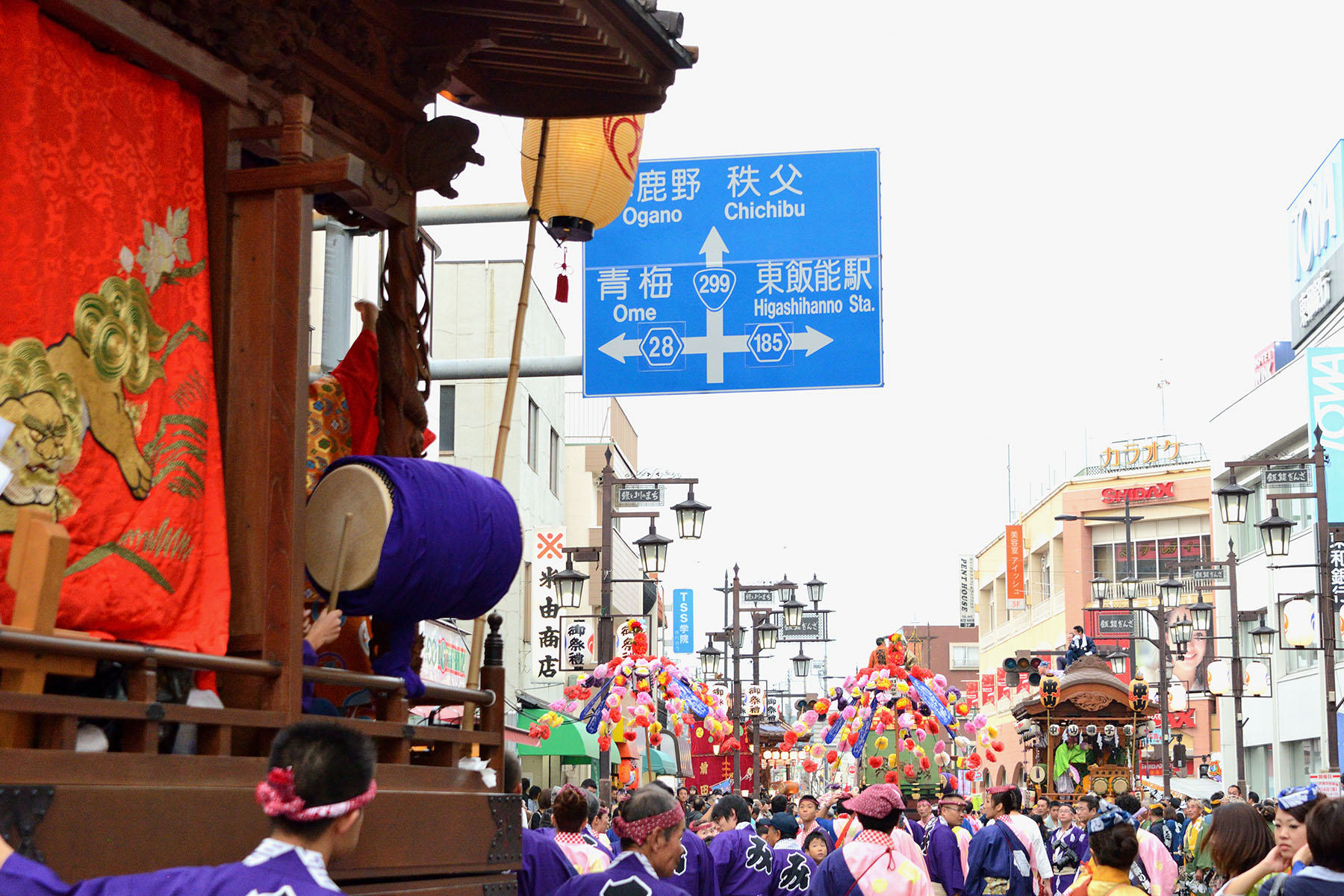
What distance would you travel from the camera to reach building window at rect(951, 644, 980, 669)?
99062 millimetres

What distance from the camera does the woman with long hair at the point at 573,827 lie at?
830cm

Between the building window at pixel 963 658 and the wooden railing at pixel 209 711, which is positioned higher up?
the wooden railing at pixel 209 711

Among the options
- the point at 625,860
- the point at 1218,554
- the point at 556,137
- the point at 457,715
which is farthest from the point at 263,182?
the point at 1218,554

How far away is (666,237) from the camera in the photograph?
1182 centimetres

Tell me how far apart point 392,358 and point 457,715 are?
930cm

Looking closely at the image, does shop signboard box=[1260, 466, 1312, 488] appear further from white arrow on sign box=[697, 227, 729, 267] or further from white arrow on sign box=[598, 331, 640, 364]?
white arrow on sign box=[598, 331, 640, 364]

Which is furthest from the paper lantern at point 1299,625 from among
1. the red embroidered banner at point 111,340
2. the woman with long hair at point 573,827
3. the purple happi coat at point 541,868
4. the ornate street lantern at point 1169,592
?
the red embroidered banner at point 111,340

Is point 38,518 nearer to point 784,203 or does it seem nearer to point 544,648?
point 784,203

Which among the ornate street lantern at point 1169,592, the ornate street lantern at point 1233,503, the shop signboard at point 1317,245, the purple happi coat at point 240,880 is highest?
the shop signboard at point 1317,245

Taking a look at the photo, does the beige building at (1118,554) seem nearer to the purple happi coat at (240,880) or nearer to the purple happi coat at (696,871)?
the purple happi coat at (696,871)

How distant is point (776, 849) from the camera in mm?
10539

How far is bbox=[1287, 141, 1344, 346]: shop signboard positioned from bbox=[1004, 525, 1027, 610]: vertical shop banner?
23.6 m

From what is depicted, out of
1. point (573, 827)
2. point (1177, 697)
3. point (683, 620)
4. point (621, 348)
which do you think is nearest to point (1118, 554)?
point (1177, 697)

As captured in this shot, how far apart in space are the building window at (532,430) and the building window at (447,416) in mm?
2005
